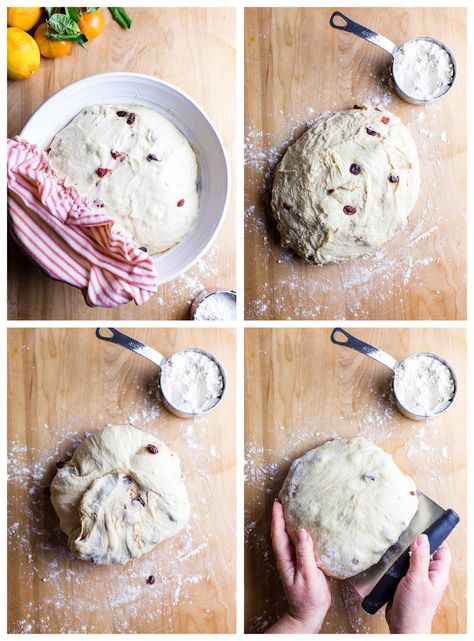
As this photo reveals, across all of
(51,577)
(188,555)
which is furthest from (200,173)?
(51,577)

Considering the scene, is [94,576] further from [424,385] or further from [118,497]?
[424,385]

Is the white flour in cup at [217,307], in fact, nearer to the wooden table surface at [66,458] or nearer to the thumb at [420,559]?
the wooden table surface at [66,458]

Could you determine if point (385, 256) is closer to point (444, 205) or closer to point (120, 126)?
point (444, 205)

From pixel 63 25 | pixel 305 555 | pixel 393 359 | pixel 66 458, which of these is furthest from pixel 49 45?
pixel 305 555

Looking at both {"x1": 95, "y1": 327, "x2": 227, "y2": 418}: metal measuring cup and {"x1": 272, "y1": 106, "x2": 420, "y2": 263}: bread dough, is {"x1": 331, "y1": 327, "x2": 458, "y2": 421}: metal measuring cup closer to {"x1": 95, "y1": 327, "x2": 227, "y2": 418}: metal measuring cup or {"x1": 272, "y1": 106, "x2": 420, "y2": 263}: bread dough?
{"x1": 272, "y1": 106, "x2": 420, "y2": 263}: bread dough

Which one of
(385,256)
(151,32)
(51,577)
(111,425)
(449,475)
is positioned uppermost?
(151,32)

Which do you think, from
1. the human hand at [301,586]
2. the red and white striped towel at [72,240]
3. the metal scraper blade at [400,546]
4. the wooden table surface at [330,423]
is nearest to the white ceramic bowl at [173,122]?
the red and white striped towel at [72,240]
